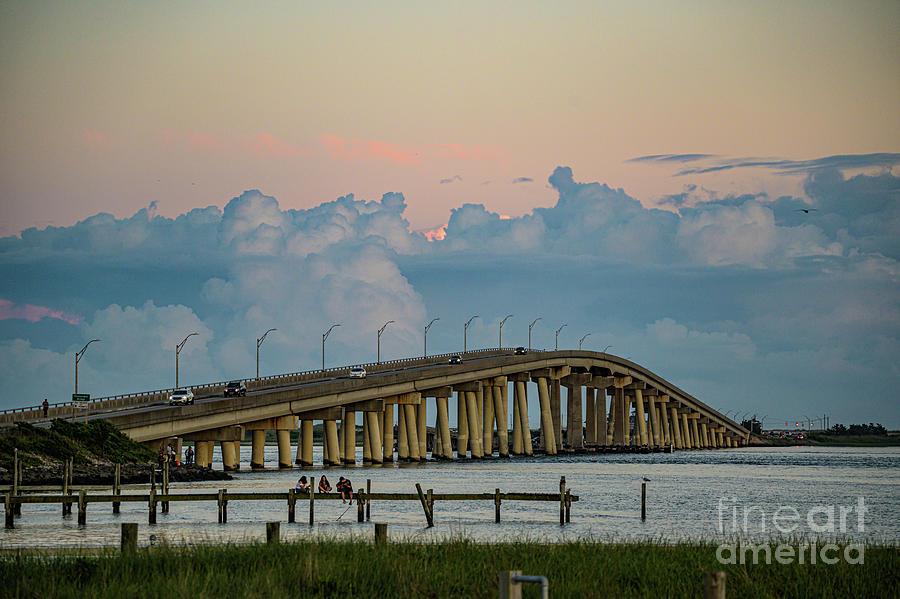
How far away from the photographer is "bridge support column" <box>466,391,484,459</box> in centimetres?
15050

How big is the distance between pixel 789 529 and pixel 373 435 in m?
83.1

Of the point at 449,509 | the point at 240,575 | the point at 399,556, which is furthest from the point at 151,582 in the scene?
the point at 449,509

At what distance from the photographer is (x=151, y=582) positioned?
953 inches

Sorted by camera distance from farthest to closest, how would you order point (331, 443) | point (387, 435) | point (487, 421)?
point (487, 421) → point (387, 435) → point (331, 443)

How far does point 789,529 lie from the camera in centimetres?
5153

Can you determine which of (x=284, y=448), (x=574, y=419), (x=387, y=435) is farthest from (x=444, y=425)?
(x=574, y=419)

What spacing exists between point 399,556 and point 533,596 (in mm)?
5784

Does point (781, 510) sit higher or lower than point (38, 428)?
lower

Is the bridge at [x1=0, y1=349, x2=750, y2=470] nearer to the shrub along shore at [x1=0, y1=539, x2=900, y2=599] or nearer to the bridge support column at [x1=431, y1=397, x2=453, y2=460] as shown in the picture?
the bridge support column at [x1=431, y1=397, x2=453, y2=460]

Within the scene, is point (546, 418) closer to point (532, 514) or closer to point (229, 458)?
point (229, 458)

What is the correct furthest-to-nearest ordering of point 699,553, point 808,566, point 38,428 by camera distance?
point 38,428 → point 699,553 → point 808,566

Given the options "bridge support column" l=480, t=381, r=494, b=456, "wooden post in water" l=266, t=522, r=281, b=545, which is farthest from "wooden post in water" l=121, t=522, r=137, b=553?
"bridge support column" l=480, t=381, r=494, b=456

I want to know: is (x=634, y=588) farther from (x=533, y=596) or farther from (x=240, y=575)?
(x=240, y=575)

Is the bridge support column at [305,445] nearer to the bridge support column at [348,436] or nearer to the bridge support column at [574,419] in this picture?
the bridge support column at [348,436]
